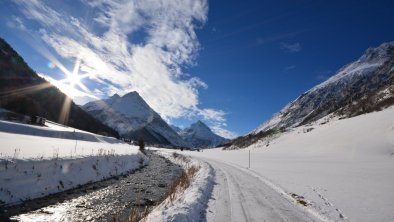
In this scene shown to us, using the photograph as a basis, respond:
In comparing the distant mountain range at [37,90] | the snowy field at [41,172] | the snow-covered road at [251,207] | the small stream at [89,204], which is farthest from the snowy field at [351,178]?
the distant mountain range at [37,90]

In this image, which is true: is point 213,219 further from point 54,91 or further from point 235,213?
point 54,91

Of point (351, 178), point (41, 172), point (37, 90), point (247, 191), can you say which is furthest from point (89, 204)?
point (37, 90)

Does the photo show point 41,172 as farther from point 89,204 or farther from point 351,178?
point 351,178

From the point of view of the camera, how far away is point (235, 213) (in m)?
11.6

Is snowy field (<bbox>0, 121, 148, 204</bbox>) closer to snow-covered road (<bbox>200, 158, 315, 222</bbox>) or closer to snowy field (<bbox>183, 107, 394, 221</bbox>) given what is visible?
snow-covered road (<bbox>200, 158, 315, 222</bbox>)

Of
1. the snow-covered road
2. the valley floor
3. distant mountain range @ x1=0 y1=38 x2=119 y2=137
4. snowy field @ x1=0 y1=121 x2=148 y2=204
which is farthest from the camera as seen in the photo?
distant mountain range @ x1=0 y1=38 x2=119 y2=137

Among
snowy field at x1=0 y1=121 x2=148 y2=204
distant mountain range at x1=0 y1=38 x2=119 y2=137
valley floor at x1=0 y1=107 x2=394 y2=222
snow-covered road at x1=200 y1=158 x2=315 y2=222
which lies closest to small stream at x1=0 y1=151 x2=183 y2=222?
snowy field at x1=0 y1=121 x2=148 y2=204

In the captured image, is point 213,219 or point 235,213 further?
point 235,213

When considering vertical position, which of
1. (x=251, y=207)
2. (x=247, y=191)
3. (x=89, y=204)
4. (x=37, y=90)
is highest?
(x=37, y=90)

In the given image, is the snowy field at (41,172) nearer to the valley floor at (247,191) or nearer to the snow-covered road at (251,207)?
the valley floor at (247,191)

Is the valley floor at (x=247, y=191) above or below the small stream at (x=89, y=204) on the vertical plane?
above

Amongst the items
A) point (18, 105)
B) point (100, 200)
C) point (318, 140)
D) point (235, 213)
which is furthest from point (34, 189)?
point (18, 105)

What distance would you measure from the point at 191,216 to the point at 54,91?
447 ft

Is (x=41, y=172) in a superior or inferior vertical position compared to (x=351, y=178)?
inferior
